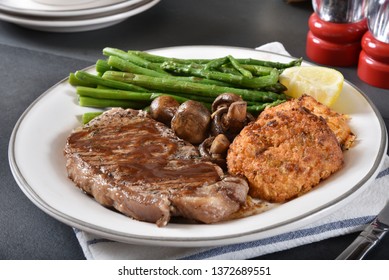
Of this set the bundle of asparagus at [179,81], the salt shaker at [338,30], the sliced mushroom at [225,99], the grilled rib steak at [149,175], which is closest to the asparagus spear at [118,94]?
the bundle of asparagus at [179,81]

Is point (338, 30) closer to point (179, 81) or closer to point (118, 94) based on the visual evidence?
point (179, 81)

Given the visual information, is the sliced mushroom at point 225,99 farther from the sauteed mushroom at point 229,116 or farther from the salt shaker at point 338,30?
the salt shaker at point 338,30

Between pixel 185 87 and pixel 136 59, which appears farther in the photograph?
pixel 136 59

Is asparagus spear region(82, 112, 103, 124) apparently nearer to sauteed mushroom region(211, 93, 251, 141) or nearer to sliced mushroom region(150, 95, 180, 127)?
sliced mushroom region(150, 95, 180, 127)

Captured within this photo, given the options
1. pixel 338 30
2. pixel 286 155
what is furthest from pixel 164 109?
pixel 338 30

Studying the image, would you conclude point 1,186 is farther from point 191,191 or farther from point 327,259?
point 327,259

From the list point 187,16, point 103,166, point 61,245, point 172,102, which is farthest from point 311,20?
point 61,245

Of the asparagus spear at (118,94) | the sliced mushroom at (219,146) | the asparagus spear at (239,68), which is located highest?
the asparagus spear at (239,68)

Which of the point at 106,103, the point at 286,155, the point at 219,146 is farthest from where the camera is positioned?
the point at 106,103
